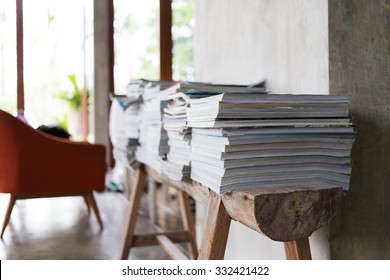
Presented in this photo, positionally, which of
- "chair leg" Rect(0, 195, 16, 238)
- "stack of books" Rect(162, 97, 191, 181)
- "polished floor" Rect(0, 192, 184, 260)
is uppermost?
"stack of books" Rect(162, 97, 191, 181)

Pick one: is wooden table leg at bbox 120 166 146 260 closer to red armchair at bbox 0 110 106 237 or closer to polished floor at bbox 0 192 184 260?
polished floor at bbox 0 192 184 260

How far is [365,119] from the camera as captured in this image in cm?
131

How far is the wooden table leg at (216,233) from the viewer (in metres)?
1.13

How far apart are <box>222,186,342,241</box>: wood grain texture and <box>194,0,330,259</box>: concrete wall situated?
30cm

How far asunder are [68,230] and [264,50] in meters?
2.20

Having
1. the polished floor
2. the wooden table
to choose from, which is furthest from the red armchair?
the wooden table

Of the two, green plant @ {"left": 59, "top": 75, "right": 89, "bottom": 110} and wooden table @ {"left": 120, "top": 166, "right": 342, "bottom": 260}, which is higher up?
green plant @ {"left": 59, "top": 75, "right": 89, "bottom": 110}

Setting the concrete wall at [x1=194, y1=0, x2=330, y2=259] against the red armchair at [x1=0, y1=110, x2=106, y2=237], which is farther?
the red armchair at [x1=0, y1=110, x2=106, y2=237]

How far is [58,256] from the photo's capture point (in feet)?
8.62

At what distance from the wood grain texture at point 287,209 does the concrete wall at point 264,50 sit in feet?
1.00

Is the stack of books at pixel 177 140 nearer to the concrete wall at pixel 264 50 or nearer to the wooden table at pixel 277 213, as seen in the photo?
the wooden table at pixel 277 213

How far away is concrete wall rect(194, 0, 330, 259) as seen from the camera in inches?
51.9

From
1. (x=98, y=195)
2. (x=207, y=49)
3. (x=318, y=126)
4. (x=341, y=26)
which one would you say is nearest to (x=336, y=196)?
(x=318, y=126)
